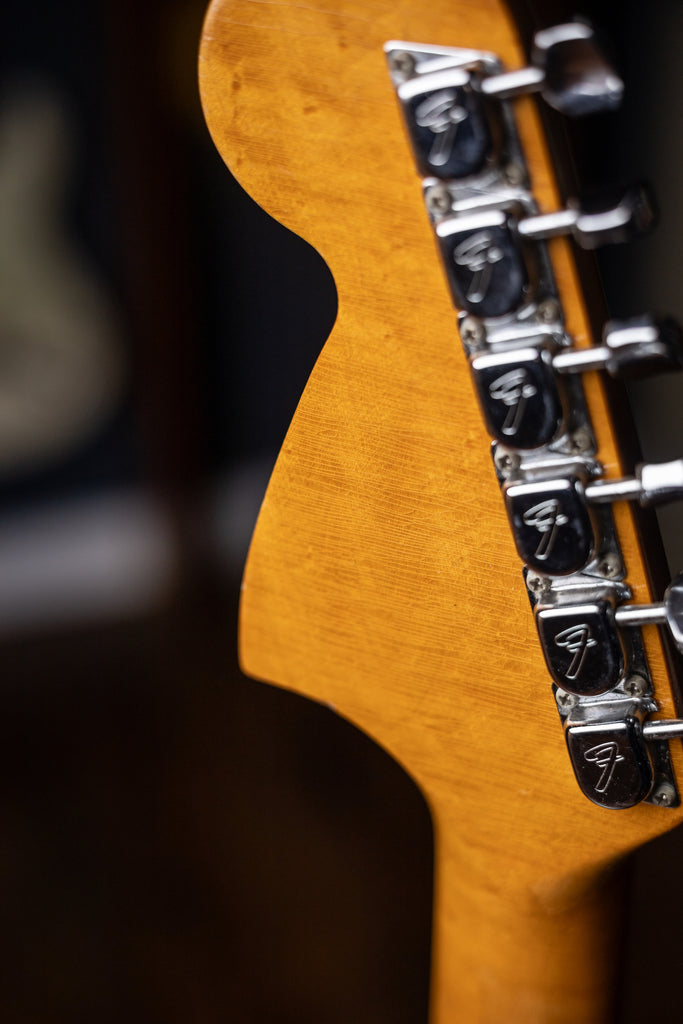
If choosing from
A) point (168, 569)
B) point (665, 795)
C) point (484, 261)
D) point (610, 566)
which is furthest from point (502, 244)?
point (168, 569)

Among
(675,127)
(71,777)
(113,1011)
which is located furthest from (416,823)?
(675,127)

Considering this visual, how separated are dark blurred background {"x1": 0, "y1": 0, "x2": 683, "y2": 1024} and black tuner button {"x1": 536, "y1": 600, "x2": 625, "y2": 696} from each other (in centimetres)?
41

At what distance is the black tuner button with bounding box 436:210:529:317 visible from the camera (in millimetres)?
304

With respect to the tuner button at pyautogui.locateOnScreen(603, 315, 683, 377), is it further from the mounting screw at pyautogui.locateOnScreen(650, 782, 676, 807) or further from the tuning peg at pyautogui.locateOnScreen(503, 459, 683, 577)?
the mounting screw at pyautogui.locateOnScreen(650, 782, 676, 807)

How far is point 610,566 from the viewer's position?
0.36 metres

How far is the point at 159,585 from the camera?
176 centimetres

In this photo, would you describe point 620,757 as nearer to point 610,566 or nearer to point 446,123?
point 610,566

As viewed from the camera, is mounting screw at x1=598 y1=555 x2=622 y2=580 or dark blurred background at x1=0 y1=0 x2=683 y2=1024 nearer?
mounting screw at x1=598 y1=555 x2=622 y2=580

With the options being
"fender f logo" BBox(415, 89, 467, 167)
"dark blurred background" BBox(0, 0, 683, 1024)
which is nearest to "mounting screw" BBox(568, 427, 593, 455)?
"fender f logo" BBox(415, 89, 467, 167)

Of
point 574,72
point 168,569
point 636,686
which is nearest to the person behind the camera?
point 574,72

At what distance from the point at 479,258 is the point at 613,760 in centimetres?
21

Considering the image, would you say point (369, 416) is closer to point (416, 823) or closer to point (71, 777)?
point (416, 823)

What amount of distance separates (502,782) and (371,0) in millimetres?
325

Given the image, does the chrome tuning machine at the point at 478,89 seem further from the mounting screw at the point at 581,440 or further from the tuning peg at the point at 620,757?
the tuning peg at the point at 620,757
